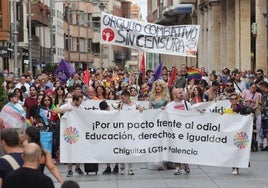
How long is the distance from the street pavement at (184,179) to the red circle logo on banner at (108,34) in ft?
27.7

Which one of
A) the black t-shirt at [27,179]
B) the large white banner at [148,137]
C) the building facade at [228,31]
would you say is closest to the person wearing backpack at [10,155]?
the black t-shirt at [27,179]

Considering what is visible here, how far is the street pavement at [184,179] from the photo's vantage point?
1582cm

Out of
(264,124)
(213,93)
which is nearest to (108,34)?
(213,93)

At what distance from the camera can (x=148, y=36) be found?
88.1 ft

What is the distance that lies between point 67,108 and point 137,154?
147 cm

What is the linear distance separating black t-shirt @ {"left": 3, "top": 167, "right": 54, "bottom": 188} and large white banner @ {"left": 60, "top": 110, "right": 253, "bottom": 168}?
8.43 metres

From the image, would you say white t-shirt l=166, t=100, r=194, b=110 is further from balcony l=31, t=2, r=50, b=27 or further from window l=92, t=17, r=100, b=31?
window l=92, t=17, r=100, b=31

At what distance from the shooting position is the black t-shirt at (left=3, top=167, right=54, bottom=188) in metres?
8.57

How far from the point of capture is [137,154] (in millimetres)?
17234

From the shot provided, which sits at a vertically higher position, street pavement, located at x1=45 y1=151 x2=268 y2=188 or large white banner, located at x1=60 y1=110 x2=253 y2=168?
large white banner, located at x1=60 y1=110 x2=253 y2=168

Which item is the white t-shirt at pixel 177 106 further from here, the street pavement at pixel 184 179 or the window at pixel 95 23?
the window at pixel 95 23

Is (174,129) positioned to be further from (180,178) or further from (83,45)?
(83,45)

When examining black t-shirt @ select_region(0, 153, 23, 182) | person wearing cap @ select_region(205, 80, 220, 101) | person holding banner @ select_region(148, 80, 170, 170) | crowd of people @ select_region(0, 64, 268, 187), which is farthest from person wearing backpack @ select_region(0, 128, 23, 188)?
person wearing cap @ select_region(205, 80, 220, 101)

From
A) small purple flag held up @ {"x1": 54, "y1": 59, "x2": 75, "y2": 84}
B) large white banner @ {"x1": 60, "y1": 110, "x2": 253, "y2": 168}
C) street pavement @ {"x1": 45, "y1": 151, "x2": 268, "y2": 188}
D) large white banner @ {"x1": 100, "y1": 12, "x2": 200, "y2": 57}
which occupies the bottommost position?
street pavement @ {"x1": 45, "y1": 151, "x2": 268, "y2": 188}
